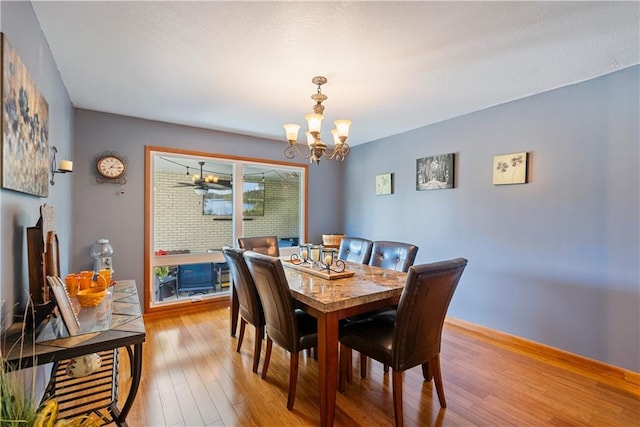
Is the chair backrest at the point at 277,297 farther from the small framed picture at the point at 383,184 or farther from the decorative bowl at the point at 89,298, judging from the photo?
the small framed picture at the point at 383,184

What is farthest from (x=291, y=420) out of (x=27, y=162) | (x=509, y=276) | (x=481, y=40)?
(x=481, y=40)

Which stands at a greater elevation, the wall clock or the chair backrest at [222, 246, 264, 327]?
the wall clock

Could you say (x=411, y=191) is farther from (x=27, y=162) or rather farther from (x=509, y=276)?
(x=27, y=162)

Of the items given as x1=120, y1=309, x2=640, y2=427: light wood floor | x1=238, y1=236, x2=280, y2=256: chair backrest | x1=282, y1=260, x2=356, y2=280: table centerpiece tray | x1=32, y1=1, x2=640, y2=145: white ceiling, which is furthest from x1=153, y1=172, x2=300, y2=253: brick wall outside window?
x1=282, y1=260, x2=356, y2=280: table centerpiece tray

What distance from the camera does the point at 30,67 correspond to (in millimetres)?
1573

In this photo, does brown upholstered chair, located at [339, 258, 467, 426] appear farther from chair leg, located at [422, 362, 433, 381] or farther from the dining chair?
the dining chair

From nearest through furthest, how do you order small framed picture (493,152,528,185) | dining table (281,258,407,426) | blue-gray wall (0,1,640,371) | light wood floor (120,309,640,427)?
dining table (281,258,407,426) → light wood floor (120,309,640,427) → blue-gray wall (0,1,640,371) → small framed picture (493,152,528,185)

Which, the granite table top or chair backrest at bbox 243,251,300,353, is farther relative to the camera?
chair backrest at bbox 243,251,300,353

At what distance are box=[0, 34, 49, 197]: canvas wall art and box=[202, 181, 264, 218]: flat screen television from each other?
2.32m

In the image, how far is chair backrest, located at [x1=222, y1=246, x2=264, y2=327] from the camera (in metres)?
2.31

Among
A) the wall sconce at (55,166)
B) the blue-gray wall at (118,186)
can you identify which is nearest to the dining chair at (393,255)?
the blue-gray wall at (118,186)

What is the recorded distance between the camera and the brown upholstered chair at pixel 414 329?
1592mm

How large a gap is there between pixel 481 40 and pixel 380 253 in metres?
1.88

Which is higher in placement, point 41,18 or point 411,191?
point 41,18
